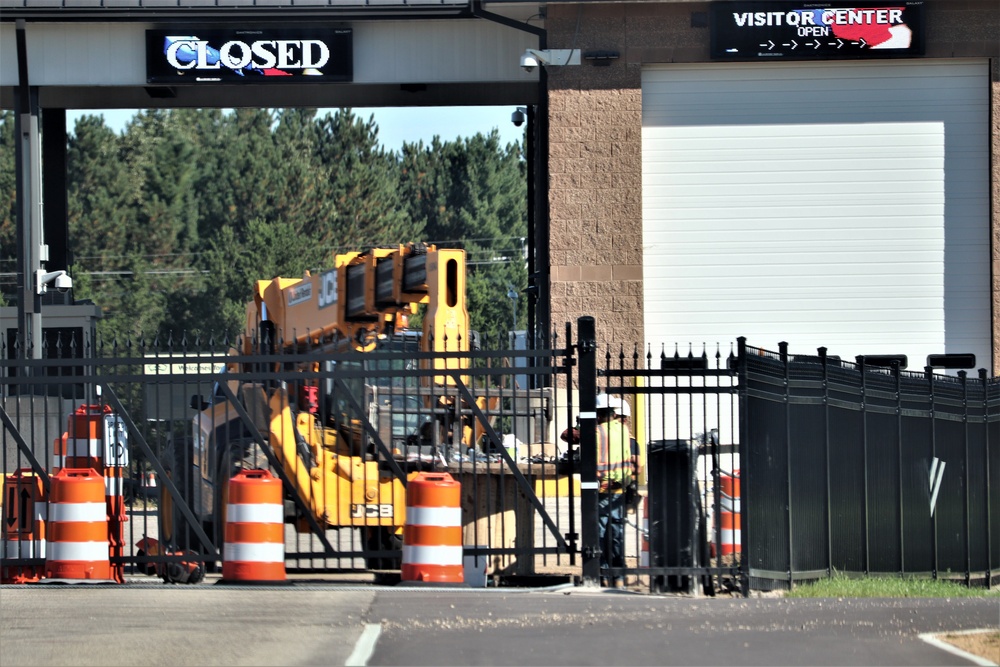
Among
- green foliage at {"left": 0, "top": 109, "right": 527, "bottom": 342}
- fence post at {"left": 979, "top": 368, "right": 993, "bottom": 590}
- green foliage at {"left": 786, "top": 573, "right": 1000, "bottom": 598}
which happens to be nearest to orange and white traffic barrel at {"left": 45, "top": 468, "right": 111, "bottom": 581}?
green foliage at {"left": 786, "top": 573, "right": 1000, "bottom": 598}

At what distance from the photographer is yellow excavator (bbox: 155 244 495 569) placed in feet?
38.4

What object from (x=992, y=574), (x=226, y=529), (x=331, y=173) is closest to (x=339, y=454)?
(x=226, y=529)

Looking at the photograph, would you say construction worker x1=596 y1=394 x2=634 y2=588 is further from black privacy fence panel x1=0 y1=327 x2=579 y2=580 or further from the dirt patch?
the dirt patch

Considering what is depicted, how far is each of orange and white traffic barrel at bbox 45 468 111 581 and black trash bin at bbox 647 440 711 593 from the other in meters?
4.34

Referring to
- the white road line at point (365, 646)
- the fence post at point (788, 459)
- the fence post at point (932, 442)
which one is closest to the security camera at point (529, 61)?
the fence post at point (932, 442)

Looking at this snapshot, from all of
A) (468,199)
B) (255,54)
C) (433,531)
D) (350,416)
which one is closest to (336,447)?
(350,416)

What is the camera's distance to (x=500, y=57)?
2352cm

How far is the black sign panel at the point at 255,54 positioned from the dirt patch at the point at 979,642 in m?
16.4

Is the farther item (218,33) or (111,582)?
(218,33)

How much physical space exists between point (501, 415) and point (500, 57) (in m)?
13.1

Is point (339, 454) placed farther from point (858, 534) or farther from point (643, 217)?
point (643, 217)

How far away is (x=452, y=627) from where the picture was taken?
937 cm

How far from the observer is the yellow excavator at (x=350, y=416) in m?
11.7

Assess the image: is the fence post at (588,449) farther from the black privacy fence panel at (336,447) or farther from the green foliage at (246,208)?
the green foliage at (246,208)
